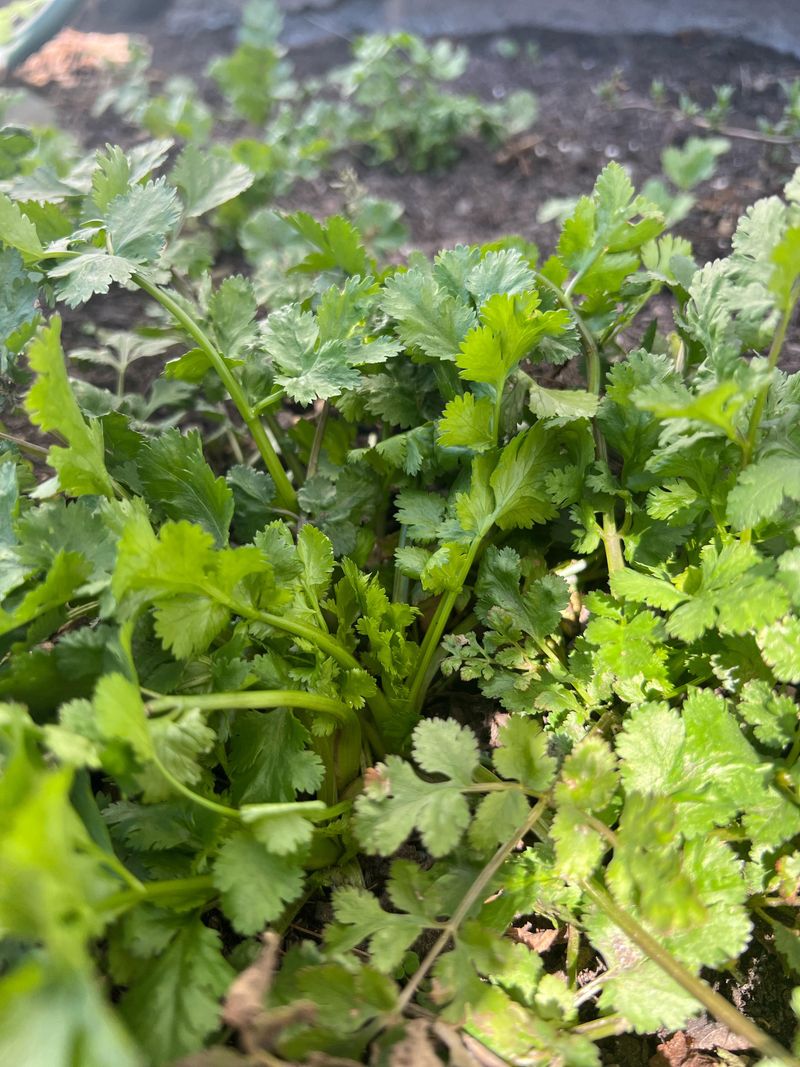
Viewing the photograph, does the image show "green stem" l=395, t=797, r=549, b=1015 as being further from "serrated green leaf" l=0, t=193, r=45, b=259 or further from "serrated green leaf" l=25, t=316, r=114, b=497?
"serrated green leaf" l=0, t=193, r=45, b=259

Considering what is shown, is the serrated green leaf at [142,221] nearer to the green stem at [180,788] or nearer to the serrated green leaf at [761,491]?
the green stem at [180,788]

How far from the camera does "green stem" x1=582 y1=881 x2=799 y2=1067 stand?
768mm

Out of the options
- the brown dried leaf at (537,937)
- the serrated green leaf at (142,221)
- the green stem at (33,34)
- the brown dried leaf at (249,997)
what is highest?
the green stem at (33,34)

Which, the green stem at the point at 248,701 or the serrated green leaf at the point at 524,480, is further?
the serrated green leaf at the point at 524,480

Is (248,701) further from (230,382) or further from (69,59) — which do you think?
(69,59)

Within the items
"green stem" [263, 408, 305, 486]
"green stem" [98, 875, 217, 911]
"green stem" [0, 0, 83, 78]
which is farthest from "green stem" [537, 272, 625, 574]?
"green stem" [0, 0, 83, 78]

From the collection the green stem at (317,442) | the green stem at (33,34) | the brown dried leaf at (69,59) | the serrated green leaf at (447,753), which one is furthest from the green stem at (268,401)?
the brown dried leaf at (69,59)

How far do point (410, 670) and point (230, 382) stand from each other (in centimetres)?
51

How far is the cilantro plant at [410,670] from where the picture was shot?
0.78m

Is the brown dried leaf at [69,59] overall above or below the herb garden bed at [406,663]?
above

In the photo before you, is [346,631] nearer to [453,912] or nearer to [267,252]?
[453,912]

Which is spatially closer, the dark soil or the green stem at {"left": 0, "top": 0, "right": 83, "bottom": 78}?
the dark soil

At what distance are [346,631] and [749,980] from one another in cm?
68

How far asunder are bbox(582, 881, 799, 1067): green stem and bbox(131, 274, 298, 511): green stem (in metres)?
0.72
